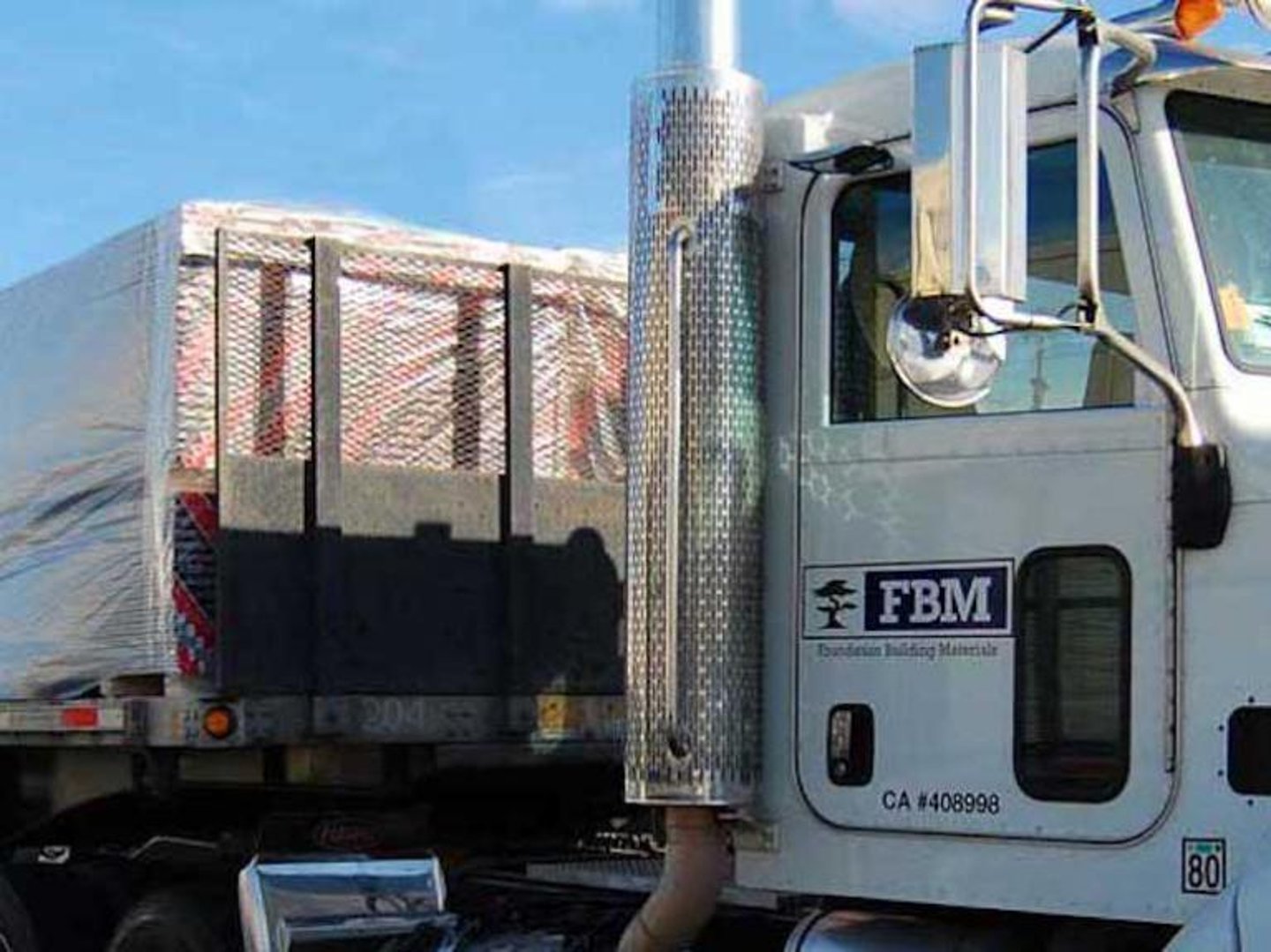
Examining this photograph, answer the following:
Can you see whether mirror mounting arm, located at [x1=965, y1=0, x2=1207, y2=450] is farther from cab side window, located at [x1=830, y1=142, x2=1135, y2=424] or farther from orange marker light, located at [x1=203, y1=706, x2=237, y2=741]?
orange marker light, located at [x1=203, y1=706, x2=237, y2=741]

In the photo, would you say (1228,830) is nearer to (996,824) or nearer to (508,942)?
(996,824)

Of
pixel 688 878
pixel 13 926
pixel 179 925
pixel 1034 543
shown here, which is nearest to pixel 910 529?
pixel 1034 543

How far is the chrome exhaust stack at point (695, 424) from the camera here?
408 cm

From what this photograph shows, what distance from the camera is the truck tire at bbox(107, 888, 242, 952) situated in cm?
559

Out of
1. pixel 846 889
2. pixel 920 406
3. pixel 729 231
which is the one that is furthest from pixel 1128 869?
pixel 729 231

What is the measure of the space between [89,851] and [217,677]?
1.60m

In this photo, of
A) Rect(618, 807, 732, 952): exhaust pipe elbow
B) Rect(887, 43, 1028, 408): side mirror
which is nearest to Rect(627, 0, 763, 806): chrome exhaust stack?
Rect(618, 807, 732, 952): exhaust pipe elbow

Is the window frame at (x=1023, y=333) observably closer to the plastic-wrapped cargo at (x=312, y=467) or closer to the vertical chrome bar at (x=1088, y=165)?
the vertical chrome bar at (x=1088, y=165)

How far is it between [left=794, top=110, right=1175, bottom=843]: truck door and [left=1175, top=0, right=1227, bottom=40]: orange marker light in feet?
0.75

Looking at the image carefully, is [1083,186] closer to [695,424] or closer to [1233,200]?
[1233,200]

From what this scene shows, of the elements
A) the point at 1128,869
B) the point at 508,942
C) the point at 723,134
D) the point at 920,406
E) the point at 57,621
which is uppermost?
the point at 723,134

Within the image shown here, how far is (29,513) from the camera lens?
6.15 metres

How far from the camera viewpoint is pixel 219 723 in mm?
5180

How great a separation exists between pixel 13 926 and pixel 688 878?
9.48ft
